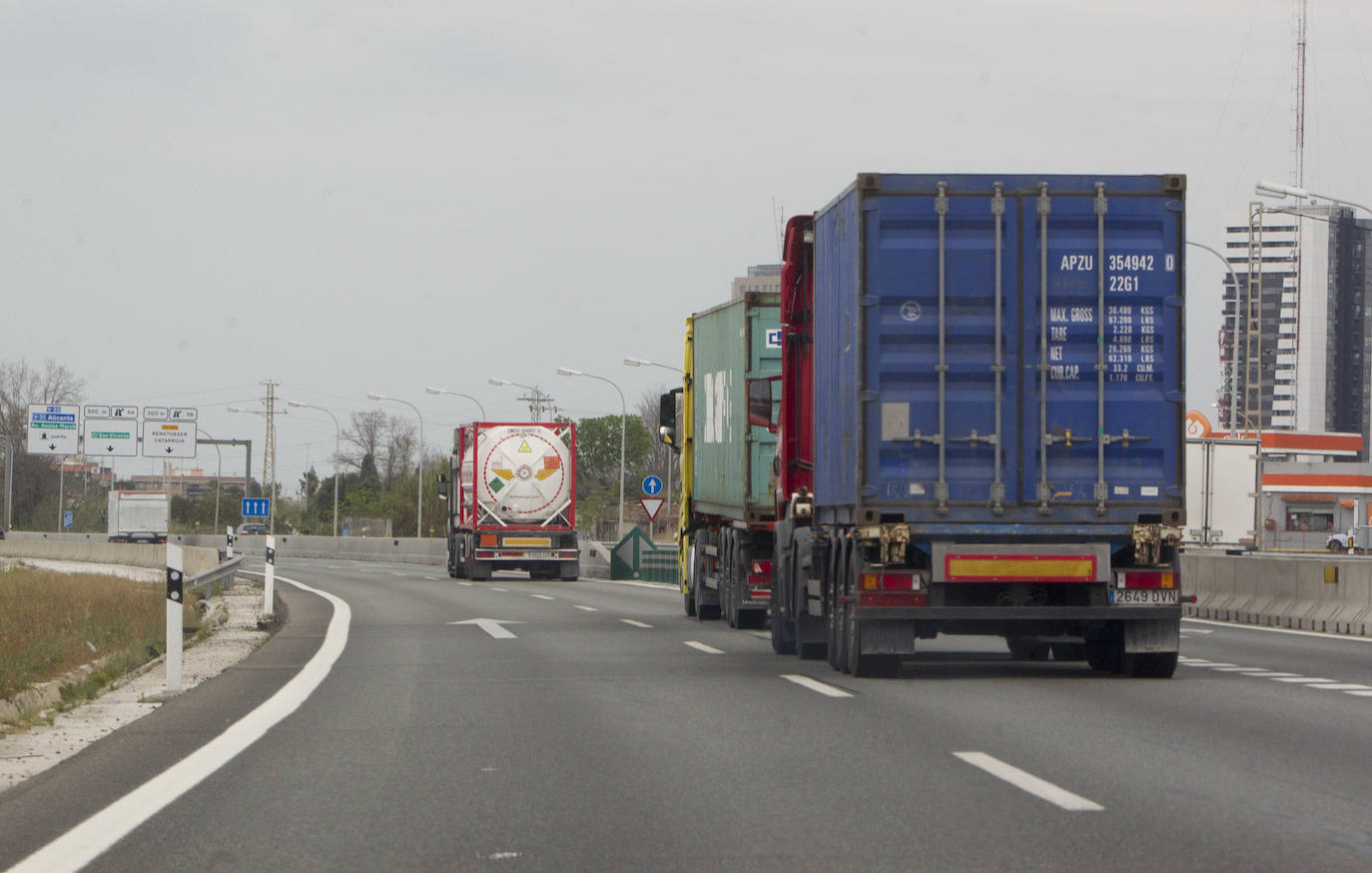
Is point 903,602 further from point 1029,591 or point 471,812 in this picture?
point 471,812

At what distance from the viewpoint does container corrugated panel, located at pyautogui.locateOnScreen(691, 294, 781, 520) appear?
20.2 m

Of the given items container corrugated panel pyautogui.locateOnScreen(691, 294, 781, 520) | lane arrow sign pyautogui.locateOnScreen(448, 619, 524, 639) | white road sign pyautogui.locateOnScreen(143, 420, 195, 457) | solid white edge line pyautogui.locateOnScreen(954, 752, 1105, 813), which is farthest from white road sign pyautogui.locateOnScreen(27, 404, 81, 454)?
solid white edge line pyautogui.locateOnScreen(954, 752, 1105, 813)

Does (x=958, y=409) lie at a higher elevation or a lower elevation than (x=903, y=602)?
higher

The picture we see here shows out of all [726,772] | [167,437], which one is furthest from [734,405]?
[167,437]

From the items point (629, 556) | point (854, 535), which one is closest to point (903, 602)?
point (854, 535)

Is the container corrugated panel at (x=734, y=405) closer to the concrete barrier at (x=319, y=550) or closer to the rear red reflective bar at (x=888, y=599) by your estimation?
the rear red reflective bar at (x=888, y=599)

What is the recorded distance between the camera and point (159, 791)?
27.1 ft

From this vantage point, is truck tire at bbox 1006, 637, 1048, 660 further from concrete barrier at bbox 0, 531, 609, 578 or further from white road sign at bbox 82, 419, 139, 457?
white road sign at bbox 82, 419, 139, 457

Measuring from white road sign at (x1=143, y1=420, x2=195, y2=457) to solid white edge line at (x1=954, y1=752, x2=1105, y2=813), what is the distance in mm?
64032

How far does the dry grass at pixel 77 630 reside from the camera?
52.5 feet

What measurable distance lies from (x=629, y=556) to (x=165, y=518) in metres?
52.8

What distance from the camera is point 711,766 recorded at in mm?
9047

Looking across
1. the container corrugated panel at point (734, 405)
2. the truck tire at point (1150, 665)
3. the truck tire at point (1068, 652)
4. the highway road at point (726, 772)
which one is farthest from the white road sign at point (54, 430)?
the truck tire at point (1150, 665)

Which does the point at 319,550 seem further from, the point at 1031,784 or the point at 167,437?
the point at 1031,784
